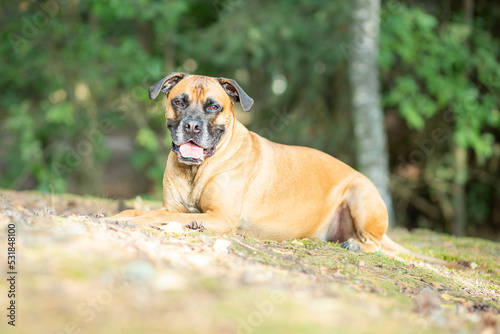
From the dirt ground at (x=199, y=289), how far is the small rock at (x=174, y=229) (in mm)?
11

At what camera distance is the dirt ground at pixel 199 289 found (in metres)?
2.32

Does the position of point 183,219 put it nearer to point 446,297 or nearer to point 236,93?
point 236,93

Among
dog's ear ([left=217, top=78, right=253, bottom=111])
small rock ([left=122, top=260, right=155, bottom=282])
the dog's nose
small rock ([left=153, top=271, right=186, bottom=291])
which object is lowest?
small rock ([left=153, top=271, right=186, bottom=291])

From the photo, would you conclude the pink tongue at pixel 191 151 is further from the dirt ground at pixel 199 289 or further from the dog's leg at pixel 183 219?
the dirt ground at pixel 199 289

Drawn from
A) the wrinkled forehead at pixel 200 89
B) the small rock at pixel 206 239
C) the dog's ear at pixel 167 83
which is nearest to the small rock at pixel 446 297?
the small rock at pixel 206 239

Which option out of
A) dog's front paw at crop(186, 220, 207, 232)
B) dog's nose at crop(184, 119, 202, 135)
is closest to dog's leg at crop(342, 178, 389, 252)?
dog's front paw at crop(186, 220, 207, 232)

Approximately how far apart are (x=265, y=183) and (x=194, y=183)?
76 cm

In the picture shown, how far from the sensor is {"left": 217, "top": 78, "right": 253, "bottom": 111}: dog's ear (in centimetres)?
→ 520

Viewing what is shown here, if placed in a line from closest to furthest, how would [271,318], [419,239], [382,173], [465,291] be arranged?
[271,318] → [465,291] → [419,239] → [382,173]

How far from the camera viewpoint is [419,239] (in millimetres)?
7523

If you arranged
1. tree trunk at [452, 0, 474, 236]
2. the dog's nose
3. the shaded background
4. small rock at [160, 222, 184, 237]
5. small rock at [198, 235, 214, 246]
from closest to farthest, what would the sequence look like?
small rock at [198, 235, 214, 246] → small rock at [160, 222, 184, 237] → the dog's nose → the shaded background → tree trunk at [452, 0, 474, 236]

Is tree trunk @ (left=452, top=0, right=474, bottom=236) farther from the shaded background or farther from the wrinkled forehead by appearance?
the wrinkled forehead

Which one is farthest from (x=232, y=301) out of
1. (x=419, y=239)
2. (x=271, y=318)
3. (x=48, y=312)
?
(x=419, y=239)

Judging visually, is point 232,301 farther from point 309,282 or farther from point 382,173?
point 382,173
